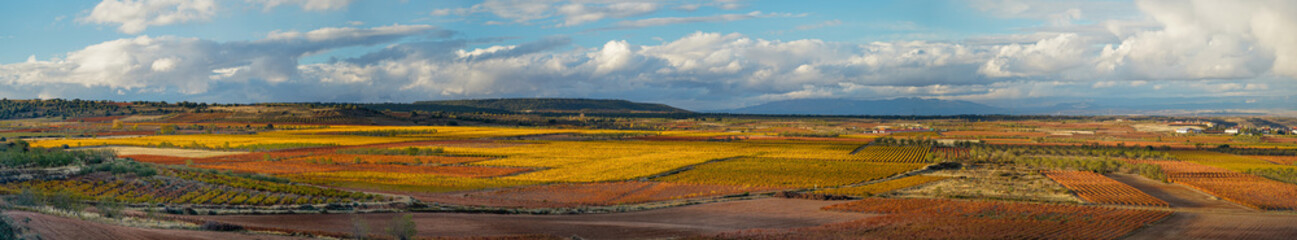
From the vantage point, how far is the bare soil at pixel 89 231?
19516 mm

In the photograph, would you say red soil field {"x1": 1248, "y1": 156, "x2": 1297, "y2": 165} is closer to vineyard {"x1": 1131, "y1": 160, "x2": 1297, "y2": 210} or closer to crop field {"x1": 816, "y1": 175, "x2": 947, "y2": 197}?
vineyard {"x1": 1131, "y1": 160, "x2": 1297, "y2": 210}

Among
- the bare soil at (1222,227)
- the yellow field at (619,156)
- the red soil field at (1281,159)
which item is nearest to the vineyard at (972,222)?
the bare soil at (1222,227)

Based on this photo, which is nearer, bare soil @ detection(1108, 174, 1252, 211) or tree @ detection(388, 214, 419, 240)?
tree @ detection(388, 214, 419, 240)

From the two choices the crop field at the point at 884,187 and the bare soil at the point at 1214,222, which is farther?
the crop field at the point at 884,187

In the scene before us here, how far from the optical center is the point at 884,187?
52.0m

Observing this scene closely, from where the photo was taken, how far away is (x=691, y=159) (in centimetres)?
7469

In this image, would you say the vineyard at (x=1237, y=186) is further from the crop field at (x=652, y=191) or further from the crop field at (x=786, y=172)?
the crop field at (x=786, y=172)

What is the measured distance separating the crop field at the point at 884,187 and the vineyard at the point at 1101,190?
939 cm

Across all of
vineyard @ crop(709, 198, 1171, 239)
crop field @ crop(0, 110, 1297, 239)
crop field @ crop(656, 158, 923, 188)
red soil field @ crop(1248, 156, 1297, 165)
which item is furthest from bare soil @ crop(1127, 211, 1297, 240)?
red soil field @ crop(1248, 156, 1297, 165)

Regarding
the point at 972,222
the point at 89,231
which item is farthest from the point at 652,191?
the point at 89,231

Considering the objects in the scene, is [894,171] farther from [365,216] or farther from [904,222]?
[365,216]

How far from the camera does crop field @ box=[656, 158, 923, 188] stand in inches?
2133

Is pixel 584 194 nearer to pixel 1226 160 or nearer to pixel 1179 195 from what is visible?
pixel 1179 195

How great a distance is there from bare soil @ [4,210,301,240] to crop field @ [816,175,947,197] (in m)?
34.1
